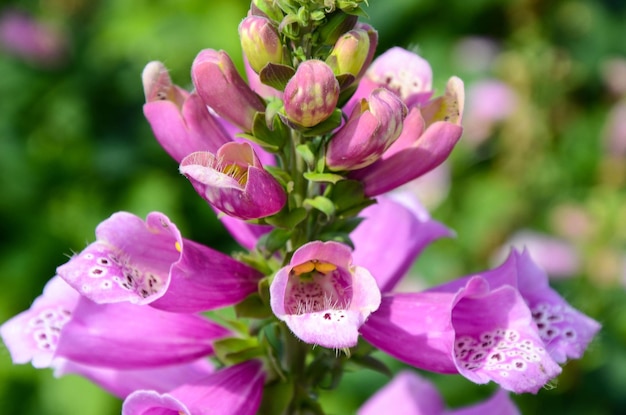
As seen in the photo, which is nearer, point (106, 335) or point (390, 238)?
point (106, 335)

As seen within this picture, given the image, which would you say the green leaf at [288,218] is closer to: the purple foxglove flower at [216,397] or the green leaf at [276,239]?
the green leaf at [276,239]

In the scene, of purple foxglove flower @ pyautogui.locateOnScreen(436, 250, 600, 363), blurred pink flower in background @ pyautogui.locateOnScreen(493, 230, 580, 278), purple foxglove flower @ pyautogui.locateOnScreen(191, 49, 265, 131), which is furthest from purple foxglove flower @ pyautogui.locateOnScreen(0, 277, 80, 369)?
blurred pink flower in background @ pyautogui.locateOnScreen(493, 230, 580, 278)

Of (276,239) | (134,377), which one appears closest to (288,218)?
(276,239)

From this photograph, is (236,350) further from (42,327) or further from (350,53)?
(350,53)

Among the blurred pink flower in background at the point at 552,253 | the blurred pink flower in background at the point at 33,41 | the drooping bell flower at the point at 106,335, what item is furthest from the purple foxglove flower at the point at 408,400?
the blurred pink flower in background at the point at 33,41

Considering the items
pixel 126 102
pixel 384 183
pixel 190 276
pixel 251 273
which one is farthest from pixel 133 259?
pixel 126 102

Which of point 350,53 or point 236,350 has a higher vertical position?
point 350,53

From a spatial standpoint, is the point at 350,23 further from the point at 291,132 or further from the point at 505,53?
the point at 505,53
